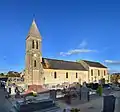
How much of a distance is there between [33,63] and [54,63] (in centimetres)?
751

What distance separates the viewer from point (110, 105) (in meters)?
11.7

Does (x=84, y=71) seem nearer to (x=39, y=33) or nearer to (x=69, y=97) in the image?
(x=39, y=33)

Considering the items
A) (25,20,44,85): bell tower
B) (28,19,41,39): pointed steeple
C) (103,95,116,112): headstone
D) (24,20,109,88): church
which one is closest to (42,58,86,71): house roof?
(24,20,109,88): church

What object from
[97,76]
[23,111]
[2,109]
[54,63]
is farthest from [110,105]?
[97,76]

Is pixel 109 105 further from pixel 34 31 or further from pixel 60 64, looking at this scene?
pixel 60 64

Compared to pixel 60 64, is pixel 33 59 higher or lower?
higher

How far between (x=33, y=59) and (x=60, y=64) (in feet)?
33.0

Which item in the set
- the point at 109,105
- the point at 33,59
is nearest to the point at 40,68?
the point at 33,59

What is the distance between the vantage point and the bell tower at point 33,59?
54297 mm

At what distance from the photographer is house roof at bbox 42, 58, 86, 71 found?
5763 cm

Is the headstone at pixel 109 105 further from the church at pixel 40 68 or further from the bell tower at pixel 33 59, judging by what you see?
the bell tower at pixel 33 59

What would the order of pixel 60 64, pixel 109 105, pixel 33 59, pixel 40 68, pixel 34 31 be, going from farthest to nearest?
pixel 60 64 → pixel 34 31 → pixel 33 59 → pixel 40 68 → pixel 109 105

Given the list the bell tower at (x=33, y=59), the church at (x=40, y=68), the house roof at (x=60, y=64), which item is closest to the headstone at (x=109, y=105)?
the church at (x=40, y=68)

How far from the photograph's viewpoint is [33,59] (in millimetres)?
55281
